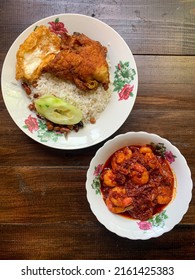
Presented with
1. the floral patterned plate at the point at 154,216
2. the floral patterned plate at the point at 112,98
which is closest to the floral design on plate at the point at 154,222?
the floral patterned plate at the point at 154,216

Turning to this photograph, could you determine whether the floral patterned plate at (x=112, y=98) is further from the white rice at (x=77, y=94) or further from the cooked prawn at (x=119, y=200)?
the cooked prawn at (x=119, y=200)

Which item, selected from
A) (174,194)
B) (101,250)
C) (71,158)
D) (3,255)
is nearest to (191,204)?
(174,194)

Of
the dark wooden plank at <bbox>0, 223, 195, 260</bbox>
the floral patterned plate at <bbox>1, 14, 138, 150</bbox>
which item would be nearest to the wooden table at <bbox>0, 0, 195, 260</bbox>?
the dark wooden plank at <bbox>0, 223, 195, 260</bbox>

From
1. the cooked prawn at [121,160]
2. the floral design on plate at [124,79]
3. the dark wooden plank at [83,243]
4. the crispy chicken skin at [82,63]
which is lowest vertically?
the dark wooden plank at [83,243]

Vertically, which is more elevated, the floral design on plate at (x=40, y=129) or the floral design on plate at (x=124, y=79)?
the floral design on plate at (x=124, y=79)

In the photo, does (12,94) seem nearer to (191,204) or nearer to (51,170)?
(51,170)

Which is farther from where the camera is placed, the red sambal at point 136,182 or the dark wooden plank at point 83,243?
the dark wooden plank at point 83,243
